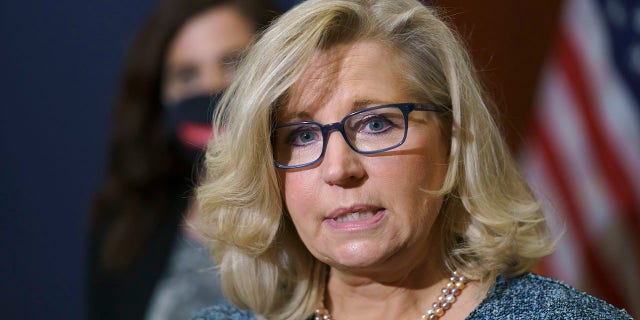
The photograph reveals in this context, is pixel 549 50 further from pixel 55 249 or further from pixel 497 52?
pixel 55 249

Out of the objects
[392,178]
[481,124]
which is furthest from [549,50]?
[392,178]

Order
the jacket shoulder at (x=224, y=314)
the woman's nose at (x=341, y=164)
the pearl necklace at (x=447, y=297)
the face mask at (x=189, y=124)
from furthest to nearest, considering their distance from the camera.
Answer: the face mask at (x=189, y=124), the jacket shoulder at (x=224, y=314), the pearl necklace at (x=447, y=297), the woman's nose at (x=341, y=164)

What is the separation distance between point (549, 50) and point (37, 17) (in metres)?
Result: 1.73

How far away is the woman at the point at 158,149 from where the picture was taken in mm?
3213

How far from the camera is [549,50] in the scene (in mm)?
3123

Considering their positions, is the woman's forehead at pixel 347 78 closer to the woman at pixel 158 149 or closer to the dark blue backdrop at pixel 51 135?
the woman at pixel 158 149

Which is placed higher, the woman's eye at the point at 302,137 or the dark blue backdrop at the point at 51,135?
the woman's eye at the point at 302,137

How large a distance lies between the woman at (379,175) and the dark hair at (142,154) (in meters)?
1.50

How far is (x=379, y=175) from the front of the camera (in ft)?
5.31

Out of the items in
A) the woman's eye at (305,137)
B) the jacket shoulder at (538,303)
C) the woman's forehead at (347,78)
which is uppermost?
the woman's forehead at (347,78)

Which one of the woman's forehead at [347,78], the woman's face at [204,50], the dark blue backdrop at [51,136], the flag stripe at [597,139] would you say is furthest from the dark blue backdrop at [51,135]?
the woman's forehead at [347,78]

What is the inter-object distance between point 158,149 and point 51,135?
0.37 metres

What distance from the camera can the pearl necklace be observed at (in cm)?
177

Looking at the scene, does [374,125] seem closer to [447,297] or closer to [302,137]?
[302,137]
